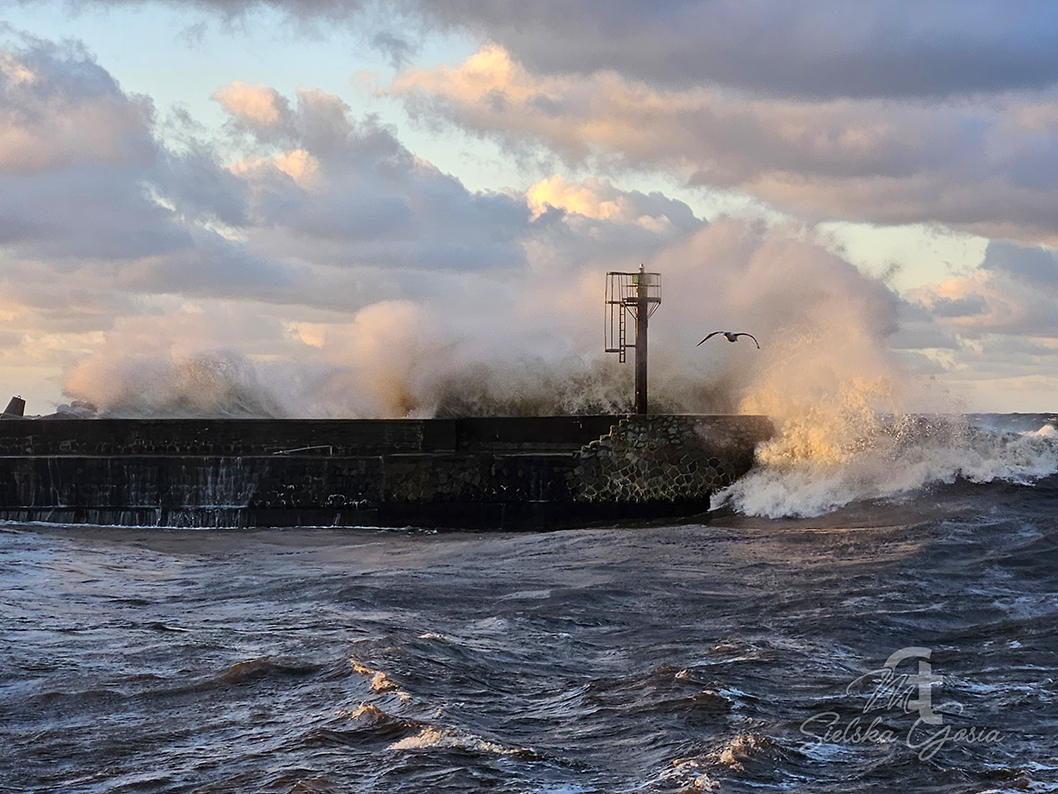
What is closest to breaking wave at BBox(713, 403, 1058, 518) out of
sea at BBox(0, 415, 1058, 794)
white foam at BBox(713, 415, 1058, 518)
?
white foam at BBox(713, 415, 1058, 518)

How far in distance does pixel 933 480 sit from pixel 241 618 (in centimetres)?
817

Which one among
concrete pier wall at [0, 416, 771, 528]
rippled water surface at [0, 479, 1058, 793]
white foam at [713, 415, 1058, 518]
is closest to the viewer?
rippled water surface at [0, 479, 1058, 793]

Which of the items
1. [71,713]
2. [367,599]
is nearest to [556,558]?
[367,599]

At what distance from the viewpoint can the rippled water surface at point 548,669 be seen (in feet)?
12.5

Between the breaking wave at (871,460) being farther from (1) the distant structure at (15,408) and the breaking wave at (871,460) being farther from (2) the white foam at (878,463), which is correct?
(1) the distant structure at (15,408)

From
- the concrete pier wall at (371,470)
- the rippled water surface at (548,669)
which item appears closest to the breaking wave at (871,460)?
the concrete pier wall at (371,470)

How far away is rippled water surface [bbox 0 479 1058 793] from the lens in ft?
12.5

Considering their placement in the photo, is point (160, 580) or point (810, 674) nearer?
point (810, 674)

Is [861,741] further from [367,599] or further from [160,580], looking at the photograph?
[160,580]

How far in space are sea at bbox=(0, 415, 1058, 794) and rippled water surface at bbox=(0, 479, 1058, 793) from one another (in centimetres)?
2

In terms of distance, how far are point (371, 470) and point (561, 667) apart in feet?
29.6

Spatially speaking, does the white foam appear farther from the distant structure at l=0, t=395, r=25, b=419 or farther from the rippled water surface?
the distant structure at l=0, t=395, r=25, b=419

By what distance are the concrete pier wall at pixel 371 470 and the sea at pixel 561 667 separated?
254cm

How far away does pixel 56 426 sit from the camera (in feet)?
51.7
